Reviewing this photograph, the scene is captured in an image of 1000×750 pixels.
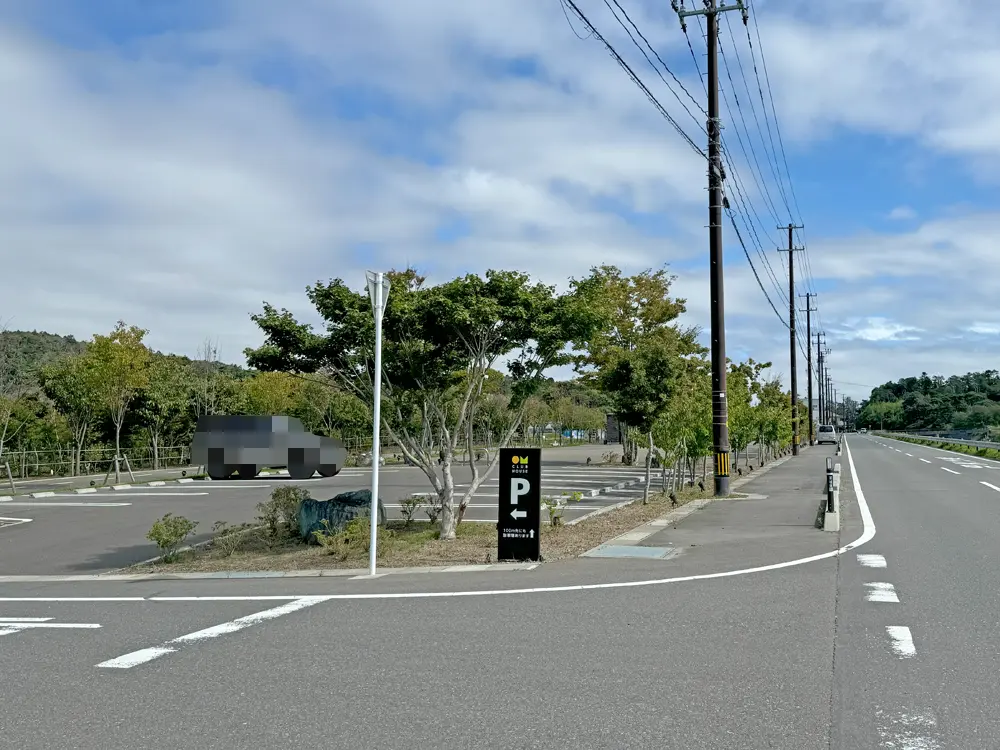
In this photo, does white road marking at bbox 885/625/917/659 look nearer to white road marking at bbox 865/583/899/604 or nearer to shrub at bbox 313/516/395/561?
white road marking at bbox 865/583/899/604

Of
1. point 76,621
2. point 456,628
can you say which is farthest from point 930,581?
point 76,621

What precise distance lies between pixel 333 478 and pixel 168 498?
26.0 feet

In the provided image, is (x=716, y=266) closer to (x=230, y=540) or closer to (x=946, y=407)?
(x=230, y=540)

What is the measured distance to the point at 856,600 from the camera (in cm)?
832

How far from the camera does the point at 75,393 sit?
35.1 metres

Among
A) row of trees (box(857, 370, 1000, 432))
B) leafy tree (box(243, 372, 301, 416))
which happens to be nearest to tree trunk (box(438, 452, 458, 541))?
leafy tree (box(243, 372, 301, 416))

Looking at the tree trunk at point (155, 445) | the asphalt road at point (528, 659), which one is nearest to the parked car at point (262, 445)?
the tree trunk at point (155, 445)

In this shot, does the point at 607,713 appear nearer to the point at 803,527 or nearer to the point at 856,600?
the point at 856,600

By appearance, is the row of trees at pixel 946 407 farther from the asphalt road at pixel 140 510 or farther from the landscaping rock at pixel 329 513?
the landscaping rock at pixel 329 513

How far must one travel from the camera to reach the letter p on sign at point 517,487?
1127cm

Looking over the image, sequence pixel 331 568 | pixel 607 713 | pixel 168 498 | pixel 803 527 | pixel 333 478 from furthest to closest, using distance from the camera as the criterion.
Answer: pixel 333 478, pixel 168 498, pixel 803 527, pixel 331 568, pixel 607 713

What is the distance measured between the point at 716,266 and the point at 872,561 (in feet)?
39.7

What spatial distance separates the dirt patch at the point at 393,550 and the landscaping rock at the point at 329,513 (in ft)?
0.98

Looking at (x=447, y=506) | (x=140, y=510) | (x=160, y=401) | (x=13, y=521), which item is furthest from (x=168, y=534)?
(x=160, y=401)
